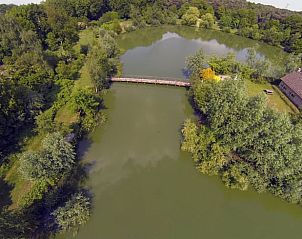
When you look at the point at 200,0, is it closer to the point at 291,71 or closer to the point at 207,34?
the point at 207,34

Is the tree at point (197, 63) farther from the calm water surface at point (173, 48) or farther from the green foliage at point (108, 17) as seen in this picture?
the green foliage at point (108, 17)

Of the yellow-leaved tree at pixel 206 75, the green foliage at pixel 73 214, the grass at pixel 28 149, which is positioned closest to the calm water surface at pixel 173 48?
the yellow-leaved tree at pixel 206 75

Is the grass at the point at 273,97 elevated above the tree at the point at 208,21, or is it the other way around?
the tree at the point at 208,21

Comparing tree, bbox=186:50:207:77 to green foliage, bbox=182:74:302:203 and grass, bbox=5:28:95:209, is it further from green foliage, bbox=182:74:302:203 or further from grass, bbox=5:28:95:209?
grass, bbox=5:28:95:209

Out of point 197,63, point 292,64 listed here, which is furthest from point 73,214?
point 292,64

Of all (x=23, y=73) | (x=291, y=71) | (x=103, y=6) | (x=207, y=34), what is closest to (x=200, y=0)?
(x=207, y=34)

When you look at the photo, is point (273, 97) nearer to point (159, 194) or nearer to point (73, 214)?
point (159, 194)
